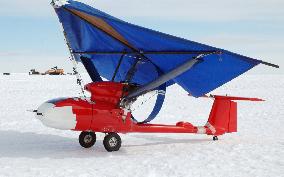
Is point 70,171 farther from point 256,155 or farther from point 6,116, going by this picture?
point 6,116

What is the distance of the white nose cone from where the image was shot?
9125 mm

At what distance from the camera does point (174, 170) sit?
797 centimetres

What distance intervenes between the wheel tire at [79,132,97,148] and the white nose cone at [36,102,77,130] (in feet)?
4.00

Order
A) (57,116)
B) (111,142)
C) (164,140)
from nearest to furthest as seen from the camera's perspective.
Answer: (57,116) → (111,142) → (164,140)

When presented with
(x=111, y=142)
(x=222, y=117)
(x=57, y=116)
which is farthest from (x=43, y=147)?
(x=222, y=117)

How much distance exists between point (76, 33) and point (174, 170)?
186 inches

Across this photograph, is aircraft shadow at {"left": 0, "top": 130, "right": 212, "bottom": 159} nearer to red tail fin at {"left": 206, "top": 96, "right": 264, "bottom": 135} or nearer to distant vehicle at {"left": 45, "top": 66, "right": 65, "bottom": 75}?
red tail fin at {"left": 206, "top": 96, "right": 264, "bottom": 135}

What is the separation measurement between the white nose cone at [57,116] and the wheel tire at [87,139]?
122cm

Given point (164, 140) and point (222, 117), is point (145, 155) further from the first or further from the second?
point (222, 117)

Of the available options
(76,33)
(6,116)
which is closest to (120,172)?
(76,33)

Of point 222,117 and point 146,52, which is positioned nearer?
point 146,52

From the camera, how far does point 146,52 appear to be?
9.95 metres

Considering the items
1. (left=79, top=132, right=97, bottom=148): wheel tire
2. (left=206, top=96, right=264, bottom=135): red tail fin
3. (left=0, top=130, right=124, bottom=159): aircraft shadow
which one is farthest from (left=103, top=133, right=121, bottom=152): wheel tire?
(left=206, top=96, right=264, bottom=135): red tail fin

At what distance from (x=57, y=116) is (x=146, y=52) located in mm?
2755
